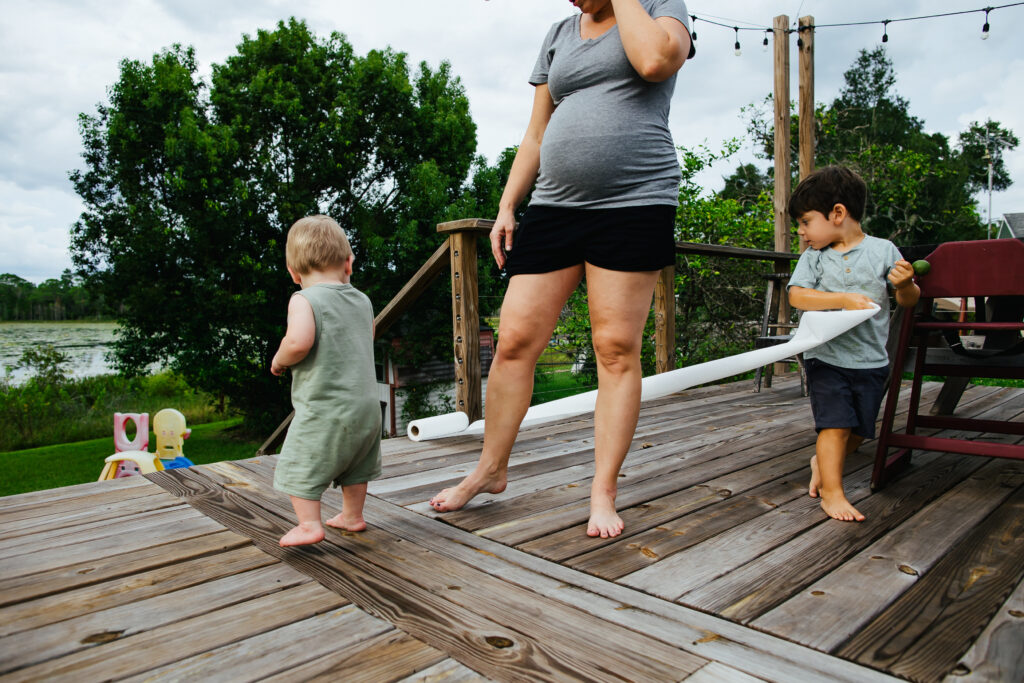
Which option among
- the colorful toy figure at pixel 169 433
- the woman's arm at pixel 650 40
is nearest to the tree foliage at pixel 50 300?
the colorful toy figure at pixel 169 433

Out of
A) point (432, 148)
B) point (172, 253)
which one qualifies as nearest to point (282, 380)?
point (172, 253)

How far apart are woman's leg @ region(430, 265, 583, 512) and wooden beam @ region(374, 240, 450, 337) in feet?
3.94

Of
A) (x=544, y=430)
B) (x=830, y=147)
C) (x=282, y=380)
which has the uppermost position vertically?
(x=830, y=147)

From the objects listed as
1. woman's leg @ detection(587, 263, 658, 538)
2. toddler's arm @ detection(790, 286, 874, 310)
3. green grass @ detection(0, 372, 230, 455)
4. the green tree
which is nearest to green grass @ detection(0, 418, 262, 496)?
green grass @ detection(0, 372, 230, 455)

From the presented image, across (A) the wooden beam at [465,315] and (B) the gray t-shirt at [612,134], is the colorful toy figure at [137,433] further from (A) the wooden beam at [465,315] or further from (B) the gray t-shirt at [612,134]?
(B) the gray t-shirt at [612,134]

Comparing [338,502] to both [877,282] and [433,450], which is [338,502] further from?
[877,282]

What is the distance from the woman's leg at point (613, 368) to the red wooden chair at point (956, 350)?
787 mm

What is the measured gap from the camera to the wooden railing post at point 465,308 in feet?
8.81

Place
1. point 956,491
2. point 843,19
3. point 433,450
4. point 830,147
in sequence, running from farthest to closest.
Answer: point 830,147
point 843,19
point 433,450
point 956,491

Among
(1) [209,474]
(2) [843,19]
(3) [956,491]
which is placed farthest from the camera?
(2) [843,19]

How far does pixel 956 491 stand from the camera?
180cm

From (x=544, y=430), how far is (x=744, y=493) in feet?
3.61

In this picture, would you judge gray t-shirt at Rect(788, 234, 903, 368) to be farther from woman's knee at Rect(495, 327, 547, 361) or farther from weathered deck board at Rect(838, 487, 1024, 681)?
woman's knee at Rect(495, 327, 547, 361)

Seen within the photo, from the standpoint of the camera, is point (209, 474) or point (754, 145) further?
point (754, 145)
